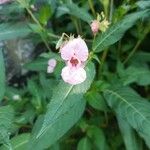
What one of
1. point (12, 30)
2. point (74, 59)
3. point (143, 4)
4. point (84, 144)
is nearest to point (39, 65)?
point (12, 30)

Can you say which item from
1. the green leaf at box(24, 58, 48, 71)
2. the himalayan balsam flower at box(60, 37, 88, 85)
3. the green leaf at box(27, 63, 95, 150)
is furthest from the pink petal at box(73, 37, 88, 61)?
the green leaf at box(24, 58, 48, 71)

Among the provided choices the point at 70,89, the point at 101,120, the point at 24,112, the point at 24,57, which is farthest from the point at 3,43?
the point at 70,89

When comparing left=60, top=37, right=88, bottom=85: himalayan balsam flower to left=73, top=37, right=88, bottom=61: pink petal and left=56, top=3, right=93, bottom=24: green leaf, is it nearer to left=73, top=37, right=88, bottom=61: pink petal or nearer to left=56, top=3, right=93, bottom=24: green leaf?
left=73, top=37, right=88, bottom=61: pink petal

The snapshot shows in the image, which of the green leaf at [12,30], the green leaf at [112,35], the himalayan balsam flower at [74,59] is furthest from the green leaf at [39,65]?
the himalayan balsam flower at [74,59]

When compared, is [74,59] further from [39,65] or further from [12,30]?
[39,65]

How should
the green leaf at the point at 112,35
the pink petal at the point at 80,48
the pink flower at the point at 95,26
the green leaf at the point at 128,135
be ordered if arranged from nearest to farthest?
the pink petal at the point at 80,48, the green leaf at the point at 112,35, the pink flower at the point at 95,26, the green leaf at the point at 128,135

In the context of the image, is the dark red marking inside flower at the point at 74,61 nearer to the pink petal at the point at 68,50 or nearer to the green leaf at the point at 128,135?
the pink petal at the point at 68,50
